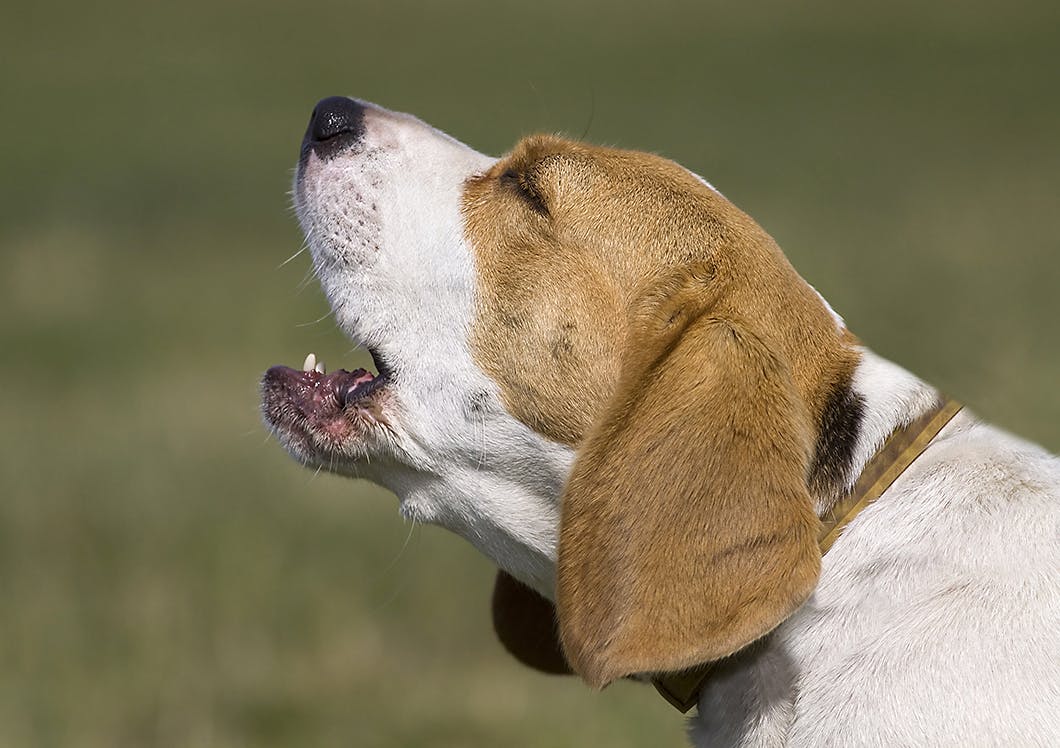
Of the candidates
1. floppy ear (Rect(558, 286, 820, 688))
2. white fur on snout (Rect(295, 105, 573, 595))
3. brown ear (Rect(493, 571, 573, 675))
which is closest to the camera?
floppy ear (Rect(558, 286, 820, 688))

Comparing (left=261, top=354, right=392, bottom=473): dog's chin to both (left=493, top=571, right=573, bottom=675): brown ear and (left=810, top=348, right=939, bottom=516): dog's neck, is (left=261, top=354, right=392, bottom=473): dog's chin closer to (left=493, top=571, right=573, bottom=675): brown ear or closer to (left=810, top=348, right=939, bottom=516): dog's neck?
(left=493, top=571, right=573, bottom=675): brown ear

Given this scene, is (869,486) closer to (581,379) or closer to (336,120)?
(581,379)

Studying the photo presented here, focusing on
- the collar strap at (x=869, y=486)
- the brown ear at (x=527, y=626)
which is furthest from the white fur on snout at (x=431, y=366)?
the collar strap at (x=869, y=486)

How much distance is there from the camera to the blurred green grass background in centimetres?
592

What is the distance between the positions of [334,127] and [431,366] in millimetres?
840

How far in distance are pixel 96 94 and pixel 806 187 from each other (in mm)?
19663

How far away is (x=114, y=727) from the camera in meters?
5.62

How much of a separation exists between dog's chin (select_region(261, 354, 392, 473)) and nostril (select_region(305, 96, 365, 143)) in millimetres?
694

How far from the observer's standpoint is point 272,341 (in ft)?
38.7

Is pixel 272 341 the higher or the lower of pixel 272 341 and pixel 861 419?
the lower

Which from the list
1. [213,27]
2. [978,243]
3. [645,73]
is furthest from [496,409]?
Result: [213,27]

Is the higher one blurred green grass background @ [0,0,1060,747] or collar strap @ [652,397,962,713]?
collar strap @ [652,397,962,713]

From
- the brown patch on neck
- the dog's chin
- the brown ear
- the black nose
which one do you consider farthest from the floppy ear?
the black nose

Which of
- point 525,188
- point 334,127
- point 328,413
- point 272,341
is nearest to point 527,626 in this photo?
point 328,413
